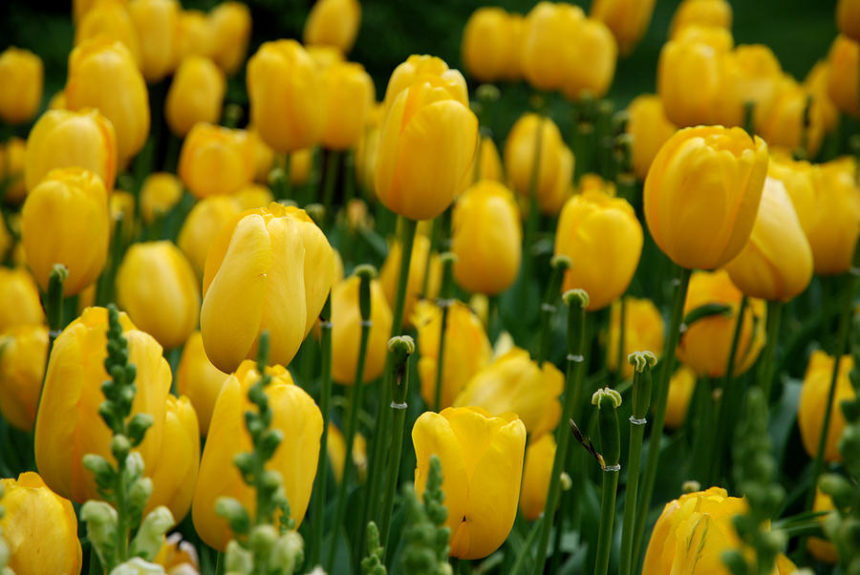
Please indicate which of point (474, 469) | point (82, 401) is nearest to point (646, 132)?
point (474, 469)

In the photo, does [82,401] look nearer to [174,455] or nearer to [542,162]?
[174,455]

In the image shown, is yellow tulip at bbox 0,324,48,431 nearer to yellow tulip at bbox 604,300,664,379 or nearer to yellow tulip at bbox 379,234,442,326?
yellow tulip at bbox 379,234,442,326

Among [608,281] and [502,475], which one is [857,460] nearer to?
[502,475]

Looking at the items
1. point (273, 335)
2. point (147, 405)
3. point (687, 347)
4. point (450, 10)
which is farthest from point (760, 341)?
point (450, 10)

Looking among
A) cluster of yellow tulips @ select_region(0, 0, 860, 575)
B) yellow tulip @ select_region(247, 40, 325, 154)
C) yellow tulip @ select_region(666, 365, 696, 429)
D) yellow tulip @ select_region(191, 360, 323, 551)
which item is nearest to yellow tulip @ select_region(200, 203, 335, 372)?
cluster of yellow tulips @ select_region(0, 0, 860, 575)

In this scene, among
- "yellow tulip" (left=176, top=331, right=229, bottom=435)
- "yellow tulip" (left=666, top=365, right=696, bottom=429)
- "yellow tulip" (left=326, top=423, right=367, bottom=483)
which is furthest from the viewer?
"yellow tulip" (left=666, top=365, right=696, bottom=429)
